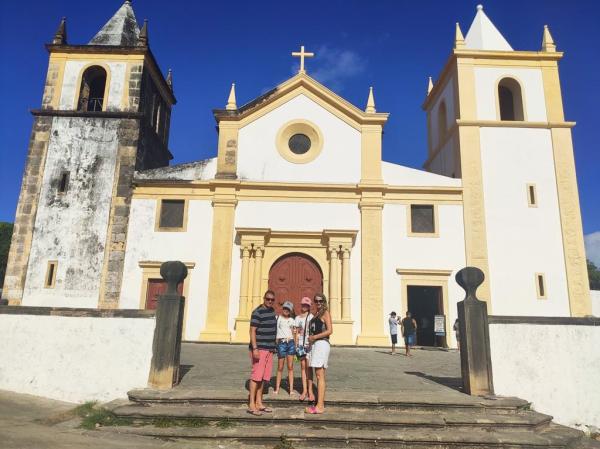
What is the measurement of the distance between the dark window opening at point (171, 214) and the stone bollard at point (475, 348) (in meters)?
12.1

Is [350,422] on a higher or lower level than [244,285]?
lower

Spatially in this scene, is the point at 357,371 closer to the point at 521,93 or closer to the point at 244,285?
the point at 244,285

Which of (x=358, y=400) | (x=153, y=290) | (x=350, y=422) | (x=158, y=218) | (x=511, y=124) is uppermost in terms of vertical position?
(x=511, y=124)

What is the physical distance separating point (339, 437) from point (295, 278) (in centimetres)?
1158

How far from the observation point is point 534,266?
55.5 ft

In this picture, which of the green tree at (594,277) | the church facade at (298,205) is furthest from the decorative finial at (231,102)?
the green tree at (594,277)

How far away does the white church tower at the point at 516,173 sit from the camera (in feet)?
54.9

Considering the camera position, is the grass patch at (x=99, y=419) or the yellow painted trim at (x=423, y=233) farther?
the yellow painted trim at (x=423, y=233)

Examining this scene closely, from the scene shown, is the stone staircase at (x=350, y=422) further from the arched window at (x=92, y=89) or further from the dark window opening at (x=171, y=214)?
the arched window at (x=92, y=89)

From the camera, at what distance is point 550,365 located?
7922mm

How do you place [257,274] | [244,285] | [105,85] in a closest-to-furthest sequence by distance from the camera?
[244,285]
[257,274]
[105,85]

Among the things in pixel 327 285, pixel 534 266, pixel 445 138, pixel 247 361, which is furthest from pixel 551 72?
pixel 247 361

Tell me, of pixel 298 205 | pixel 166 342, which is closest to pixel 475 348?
pixel 166 342

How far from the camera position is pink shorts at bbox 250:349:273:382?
252 inches
